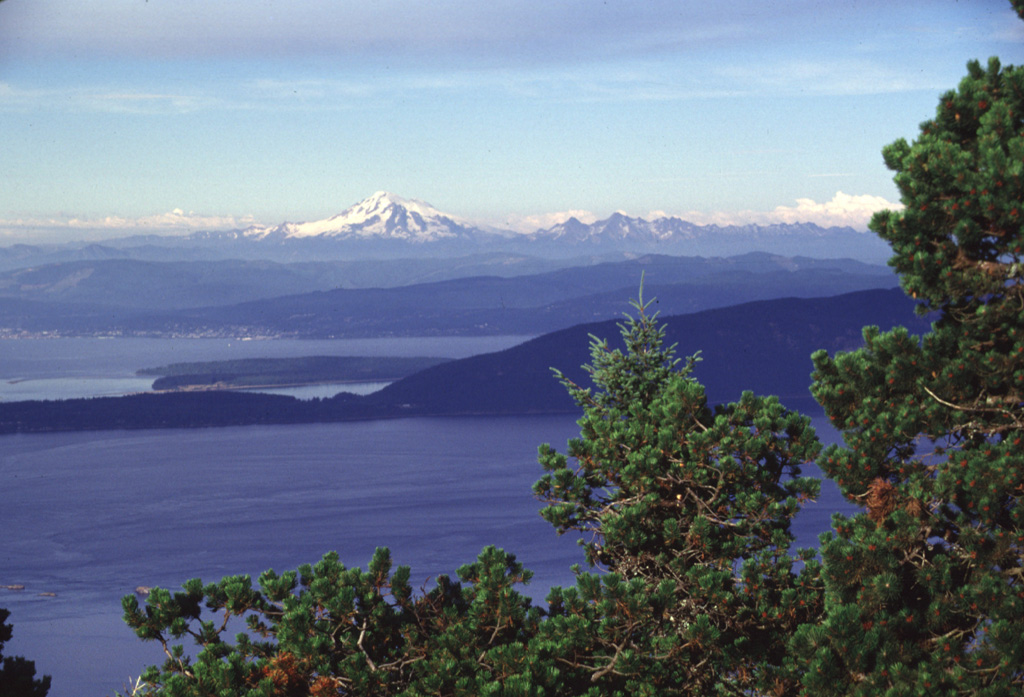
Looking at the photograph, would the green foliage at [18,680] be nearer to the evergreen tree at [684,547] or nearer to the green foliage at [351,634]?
the green foliage at [351,634]

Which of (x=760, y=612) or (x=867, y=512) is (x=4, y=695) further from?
(x=867, y=512)

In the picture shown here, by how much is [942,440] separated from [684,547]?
3.66 metres

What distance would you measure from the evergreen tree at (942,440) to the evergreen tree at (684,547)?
1258 millimetres

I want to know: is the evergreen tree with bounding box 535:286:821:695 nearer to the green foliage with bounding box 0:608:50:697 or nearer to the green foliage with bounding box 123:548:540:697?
the green foliage with bounding box 123:548:540:697

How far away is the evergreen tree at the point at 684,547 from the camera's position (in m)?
11.2

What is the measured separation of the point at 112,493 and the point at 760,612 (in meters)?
171

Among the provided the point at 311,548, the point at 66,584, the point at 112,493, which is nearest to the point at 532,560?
the point at 311,548

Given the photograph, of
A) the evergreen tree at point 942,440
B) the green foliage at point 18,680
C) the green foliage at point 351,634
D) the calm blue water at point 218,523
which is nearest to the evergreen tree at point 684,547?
the green foliage at point 351,634

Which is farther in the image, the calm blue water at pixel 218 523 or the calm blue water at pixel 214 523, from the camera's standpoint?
the calm blue water at pixel 214 523

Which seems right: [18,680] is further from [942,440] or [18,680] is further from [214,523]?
[214,523]

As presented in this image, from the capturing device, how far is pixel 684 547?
44.1ft

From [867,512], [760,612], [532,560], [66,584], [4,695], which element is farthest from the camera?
[66,584]

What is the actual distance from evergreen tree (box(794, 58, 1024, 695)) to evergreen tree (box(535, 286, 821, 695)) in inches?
49.5

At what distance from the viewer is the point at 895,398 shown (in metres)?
11.3
